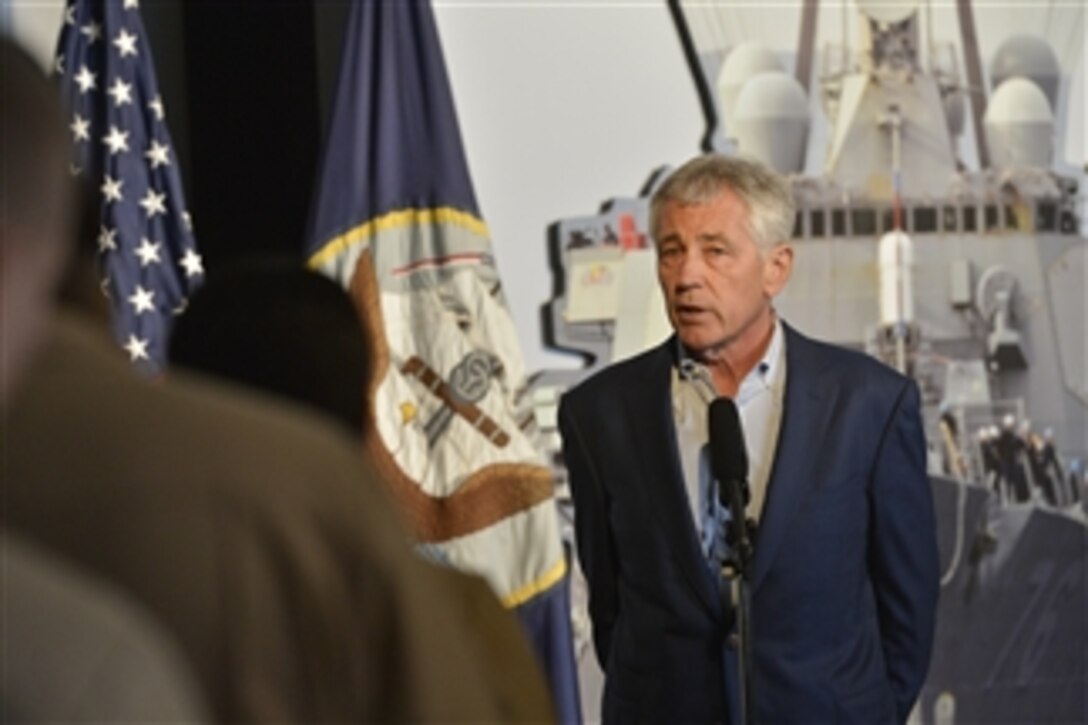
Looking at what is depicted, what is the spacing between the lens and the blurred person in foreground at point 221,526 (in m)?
1.06

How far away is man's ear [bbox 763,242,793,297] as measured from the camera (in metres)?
3.97

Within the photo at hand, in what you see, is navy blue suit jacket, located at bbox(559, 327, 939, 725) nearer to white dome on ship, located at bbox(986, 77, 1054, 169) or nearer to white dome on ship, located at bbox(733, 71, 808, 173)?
white dome on ship, located at bbox(733, 71, 808, 173)

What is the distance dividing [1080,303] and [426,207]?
2.16 meters

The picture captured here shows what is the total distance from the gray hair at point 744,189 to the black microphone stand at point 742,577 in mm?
680

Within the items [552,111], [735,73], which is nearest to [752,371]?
[552,111]

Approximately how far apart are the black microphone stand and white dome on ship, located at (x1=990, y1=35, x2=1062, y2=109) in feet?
11.6

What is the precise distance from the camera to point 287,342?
163 cm

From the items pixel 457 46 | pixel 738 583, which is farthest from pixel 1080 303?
pixel 738 583

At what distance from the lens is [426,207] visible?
237 inches

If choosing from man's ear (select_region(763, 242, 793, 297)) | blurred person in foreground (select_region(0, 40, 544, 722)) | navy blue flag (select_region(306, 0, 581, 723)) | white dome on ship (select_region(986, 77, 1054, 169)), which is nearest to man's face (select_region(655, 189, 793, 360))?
man's ear (select_region(763, 242, 793, 297))

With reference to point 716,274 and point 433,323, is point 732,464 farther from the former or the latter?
point 433,323

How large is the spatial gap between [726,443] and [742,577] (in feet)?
0.85

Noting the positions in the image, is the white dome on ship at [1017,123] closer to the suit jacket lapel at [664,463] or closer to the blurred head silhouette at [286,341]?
the suit jacket lapel at [664,463]

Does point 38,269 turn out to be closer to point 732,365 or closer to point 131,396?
point 131,396
